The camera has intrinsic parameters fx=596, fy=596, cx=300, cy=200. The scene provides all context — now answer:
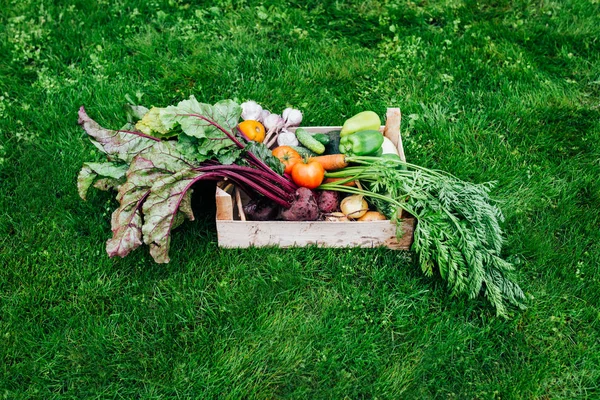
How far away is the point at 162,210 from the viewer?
3.48 m

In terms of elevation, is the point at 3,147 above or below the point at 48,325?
above

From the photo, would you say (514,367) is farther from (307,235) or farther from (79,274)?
(79,274)

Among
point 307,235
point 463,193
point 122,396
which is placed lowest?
point 122,396

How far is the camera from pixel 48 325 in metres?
3.52

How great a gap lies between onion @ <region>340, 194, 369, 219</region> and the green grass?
10.5 inches

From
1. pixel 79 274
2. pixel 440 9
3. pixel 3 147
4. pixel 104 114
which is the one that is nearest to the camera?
pixel 79 274

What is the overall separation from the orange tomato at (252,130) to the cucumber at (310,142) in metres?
0.26

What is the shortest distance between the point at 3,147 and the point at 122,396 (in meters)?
2.30

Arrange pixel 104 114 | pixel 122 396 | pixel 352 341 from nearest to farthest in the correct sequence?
pixel 122 396
pixel 352 341
pixel 104 114

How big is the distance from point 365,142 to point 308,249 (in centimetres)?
79

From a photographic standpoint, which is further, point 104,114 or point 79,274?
point 104,114

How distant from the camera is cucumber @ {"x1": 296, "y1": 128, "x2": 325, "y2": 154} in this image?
411 cm

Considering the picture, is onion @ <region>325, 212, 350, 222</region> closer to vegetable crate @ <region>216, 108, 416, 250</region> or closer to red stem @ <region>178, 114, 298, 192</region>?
vegetable crate @ <region>216, 108, 416, 250</region>

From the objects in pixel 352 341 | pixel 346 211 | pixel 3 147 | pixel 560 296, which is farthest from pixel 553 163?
pixel 3 147
